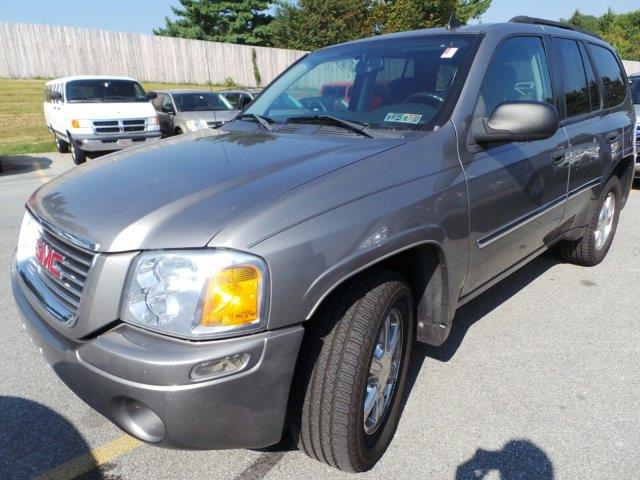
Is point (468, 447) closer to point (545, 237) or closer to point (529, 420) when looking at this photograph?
point (529, 420)

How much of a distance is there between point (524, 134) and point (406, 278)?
90 centimetres

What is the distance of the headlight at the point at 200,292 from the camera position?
5.32 ft

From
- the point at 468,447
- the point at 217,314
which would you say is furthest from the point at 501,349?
the point at 217,314

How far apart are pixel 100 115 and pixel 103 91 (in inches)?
48.3

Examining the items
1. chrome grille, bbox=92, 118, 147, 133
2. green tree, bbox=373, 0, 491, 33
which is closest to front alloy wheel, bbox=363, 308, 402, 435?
chrome grille, bbox=92, 118, 147, 133

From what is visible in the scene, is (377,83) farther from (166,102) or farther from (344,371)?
(166,102)

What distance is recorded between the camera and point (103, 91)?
12.0 m

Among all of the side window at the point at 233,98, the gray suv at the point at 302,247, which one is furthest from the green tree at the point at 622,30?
the gray suv at the point at 302,247

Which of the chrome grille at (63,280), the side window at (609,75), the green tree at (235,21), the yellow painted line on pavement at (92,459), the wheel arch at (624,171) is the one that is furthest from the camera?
the green tree at (235,21)

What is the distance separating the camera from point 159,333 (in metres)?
1.65

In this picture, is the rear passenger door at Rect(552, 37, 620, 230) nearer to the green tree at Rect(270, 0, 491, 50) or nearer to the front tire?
the front tire

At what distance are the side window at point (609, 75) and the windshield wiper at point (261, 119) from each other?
8.90 feet

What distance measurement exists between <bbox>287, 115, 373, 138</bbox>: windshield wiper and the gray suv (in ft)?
0.06

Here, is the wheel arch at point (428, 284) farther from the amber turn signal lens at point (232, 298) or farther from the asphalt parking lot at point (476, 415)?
the amber turn signal lens at point (232, 298)
